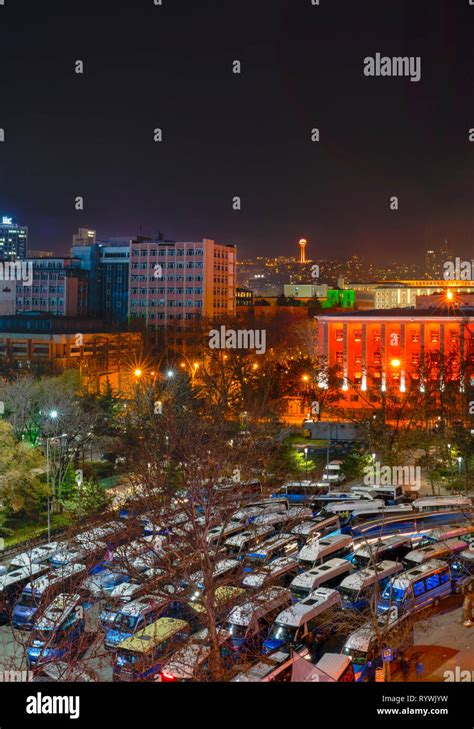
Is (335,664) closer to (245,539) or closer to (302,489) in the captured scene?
(245,539)

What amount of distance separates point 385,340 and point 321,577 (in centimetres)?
2204

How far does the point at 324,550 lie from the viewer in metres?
11.9

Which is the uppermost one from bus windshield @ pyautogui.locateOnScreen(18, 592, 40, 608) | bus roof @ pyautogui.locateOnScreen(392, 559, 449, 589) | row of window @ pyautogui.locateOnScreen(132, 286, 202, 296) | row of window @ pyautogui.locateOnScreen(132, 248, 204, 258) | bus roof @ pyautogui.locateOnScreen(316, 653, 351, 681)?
row of window @ pyautogui.locateOnScreen(132, 248, 204, 258)

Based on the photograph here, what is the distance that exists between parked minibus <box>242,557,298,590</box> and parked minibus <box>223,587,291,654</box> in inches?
11.1

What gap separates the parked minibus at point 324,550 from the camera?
11680 mm

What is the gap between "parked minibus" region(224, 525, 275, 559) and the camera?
11.4 meters

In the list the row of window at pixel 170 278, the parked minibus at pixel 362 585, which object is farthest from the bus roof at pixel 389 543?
the row of window at pixel 170 278

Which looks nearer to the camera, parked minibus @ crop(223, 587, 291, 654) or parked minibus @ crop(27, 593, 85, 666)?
parked minibus @ crop(27, 593, 85, 666)

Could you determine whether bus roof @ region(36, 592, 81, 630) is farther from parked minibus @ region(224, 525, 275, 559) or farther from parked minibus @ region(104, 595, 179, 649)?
parked minibus @ region(224, 525, 275, 559)

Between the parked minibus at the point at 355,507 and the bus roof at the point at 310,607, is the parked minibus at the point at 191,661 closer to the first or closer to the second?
the bus roof at the point at 310,607

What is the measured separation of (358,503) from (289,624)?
5.74 meters

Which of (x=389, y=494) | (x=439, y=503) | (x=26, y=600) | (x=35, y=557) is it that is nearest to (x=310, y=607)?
(x=26, y=600)

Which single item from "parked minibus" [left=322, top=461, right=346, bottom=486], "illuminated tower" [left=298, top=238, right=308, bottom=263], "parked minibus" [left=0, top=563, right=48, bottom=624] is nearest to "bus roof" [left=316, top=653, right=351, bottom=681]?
"parked minibus" [left=0, top=563, right=48, bottom=624]

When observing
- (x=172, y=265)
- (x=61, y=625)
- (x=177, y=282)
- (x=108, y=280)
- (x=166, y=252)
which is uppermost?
(x=166, y=252)
